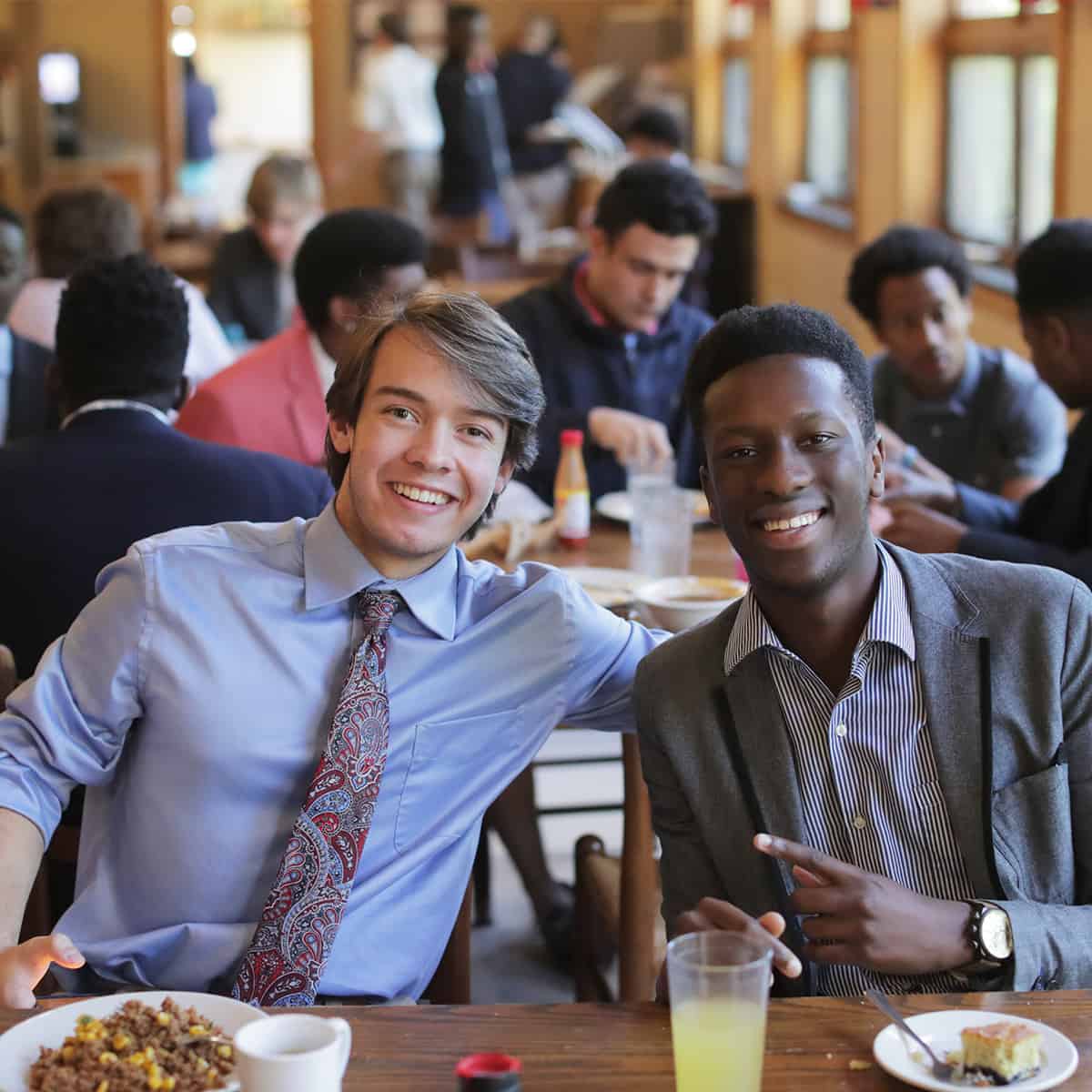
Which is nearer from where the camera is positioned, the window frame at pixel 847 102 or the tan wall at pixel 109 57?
the window frame at pixel 847 102

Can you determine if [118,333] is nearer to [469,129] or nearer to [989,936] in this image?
[989,936]

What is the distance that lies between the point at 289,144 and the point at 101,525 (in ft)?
42.1

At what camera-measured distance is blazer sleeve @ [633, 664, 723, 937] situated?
4.88 feet

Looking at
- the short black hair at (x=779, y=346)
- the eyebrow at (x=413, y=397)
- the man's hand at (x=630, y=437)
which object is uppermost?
the short black hair at (x=779, y=346)

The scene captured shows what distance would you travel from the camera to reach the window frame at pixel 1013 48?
492 cm

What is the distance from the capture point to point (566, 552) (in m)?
2.70

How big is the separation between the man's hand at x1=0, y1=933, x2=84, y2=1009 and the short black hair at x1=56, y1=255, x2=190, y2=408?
1052 millimetres

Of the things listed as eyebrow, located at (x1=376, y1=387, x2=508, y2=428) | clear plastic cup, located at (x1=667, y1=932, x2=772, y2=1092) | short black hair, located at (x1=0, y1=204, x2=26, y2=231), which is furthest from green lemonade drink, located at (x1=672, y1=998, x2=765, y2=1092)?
short black hair, located at (x1=0, y1=204, x2=26, y2=231)

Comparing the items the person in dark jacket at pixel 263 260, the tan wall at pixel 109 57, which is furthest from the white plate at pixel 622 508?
the tan wall at pixel 109 57

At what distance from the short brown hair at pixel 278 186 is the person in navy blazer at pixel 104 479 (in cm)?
277

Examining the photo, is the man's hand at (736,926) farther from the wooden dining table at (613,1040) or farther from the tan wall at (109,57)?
the tan wall at (109,57)

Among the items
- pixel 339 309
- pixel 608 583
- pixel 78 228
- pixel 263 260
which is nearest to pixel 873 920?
pixel 608 583

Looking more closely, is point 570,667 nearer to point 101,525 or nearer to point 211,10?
point 101,525

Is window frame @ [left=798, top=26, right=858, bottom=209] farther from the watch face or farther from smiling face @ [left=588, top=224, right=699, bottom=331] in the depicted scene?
the watch face
